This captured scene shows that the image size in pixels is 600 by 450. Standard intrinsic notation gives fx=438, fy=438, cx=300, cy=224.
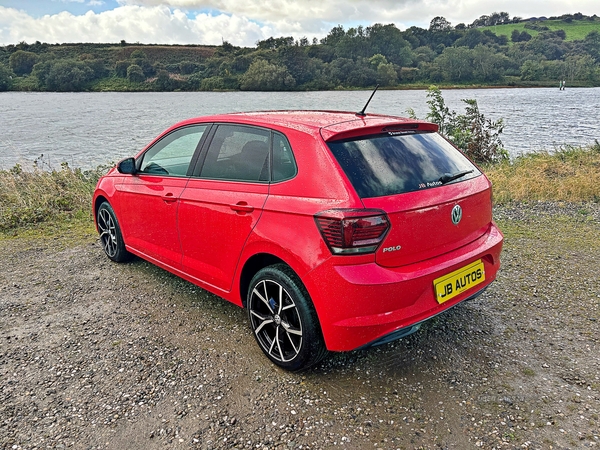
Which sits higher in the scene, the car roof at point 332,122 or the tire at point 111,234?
the car roof at point 332,122

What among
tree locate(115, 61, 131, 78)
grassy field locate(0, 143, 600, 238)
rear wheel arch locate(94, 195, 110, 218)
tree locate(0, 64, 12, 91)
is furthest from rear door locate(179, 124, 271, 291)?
tree locate(0, 64, 12, 91)

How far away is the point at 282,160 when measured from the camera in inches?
112

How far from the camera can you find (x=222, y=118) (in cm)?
351

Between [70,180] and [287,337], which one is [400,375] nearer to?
[287,337]

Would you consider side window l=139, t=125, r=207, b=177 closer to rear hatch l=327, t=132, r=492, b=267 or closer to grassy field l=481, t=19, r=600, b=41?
rear hatch l=327, t=132, r=492, b=267

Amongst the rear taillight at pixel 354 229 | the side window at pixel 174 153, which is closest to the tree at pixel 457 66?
the side window at pixel 174 153

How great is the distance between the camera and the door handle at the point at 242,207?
9.50 ft

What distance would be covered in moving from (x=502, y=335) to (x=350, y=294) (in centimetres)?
161

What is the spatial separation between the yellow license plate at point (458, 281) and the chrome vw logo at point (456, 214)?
30cm

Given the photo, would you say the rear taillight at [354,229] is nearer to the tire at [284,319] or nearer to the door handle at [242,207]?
the tire at [284,319]

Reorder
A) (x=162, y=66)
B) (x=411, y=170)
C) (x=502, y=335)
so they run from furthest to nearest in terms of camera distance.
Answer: (x=162, y=66)
(x=502, y=335)
(x=411, y=170)

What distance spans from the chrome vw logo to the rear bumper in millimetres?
287

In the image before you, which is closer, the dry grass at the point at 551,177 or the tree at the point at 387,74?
the dry grass at the point at 551,177

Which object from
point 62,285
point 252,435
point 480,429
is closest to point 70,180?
point 62,285
